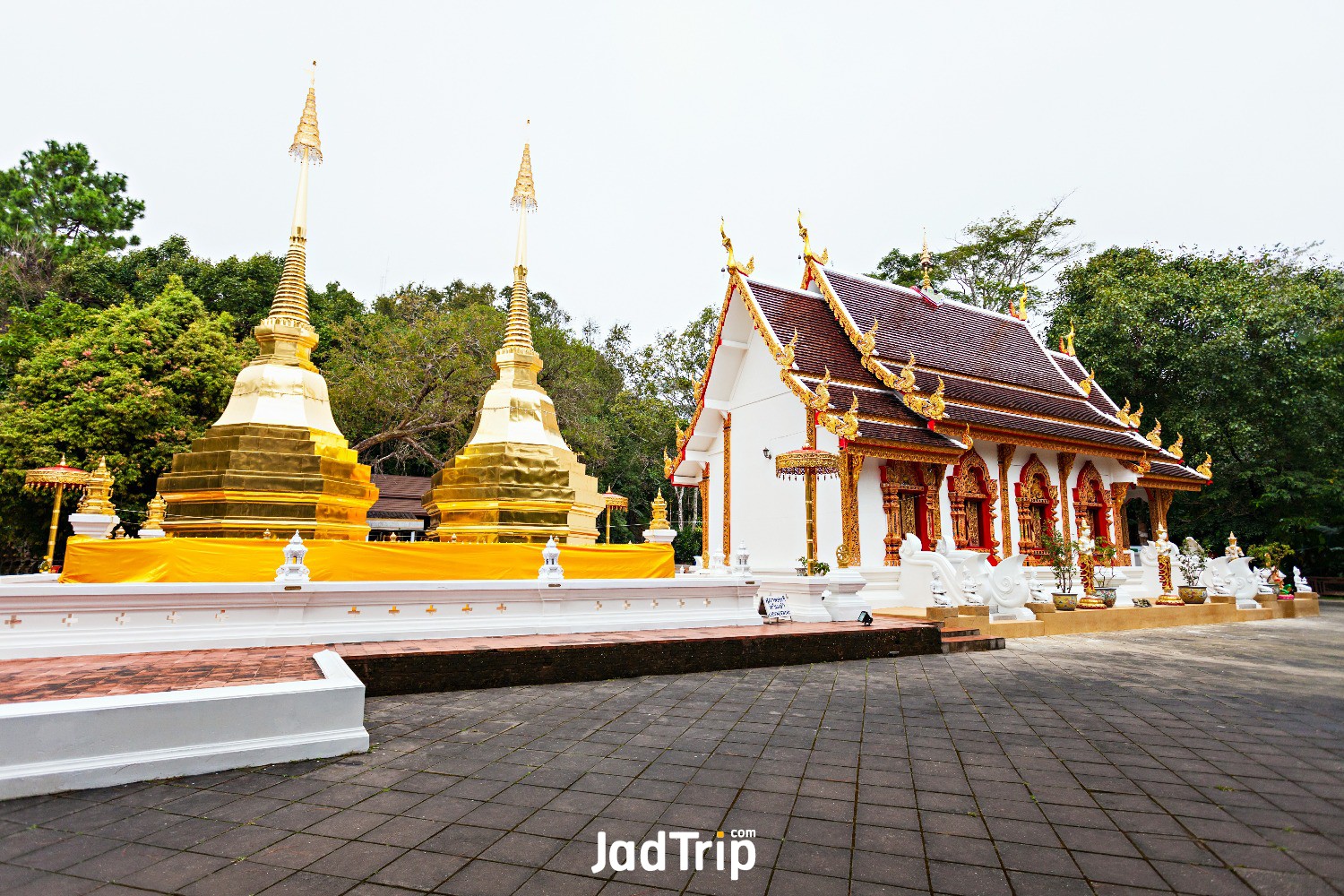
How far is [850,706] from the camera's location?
19.3ft

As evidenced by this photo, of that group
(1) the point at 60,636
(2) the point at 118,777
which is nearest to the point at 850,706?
(2) the point at 118,777

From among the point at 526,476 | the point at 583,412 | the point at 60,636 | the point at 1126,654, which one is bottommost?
the point at 1126,654

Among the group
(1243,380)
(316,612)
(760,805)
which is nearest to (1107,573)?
(1243,380)

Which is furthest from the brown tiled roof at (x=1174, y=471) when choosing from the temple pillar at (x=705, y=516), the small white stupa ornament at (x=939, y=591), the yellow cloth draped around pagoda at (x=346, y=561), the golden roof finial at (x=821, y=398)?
the yellow cloth draped around pagoda at (x=346, y=561)

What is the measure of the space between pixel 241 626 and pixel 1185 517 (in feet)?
92.6

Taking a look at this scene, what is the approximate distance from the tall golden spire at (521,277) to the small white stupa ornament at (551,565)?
432cm

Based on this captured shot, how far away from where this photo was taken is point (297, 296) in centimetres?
984

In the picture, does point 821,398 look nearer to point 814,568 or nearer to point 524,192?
point 814,568

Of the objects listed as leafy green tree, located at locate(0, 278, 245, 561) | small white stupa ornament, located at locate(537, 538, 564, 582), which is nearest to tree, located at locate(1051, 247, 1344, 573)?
small white stupa ornament, located at locate(537, 538, 564, 582)

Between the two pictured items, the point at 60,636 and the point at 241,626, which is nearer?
the point at 60,636

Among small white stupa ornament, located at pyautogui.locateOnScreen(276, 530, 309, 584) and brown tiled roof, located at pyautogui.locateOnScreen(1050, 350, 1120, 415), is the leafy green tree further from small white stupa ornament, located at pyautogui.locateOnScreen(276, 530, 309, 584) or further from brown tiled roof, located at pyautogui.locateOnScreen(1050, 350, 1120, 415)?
brown tiled roof, located at pyautogui.locateOnScreen(1050, 350, 1120, 415)

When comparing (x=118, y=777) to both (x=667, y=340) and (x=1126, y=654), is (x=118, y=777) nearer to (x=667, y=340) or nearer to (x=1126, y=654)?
(x=1126, y=654)

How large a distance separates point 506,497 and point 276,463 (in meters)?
2.89

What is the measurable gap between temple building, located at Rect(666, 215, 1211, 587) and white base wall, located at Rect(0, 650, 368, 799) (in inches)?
312
